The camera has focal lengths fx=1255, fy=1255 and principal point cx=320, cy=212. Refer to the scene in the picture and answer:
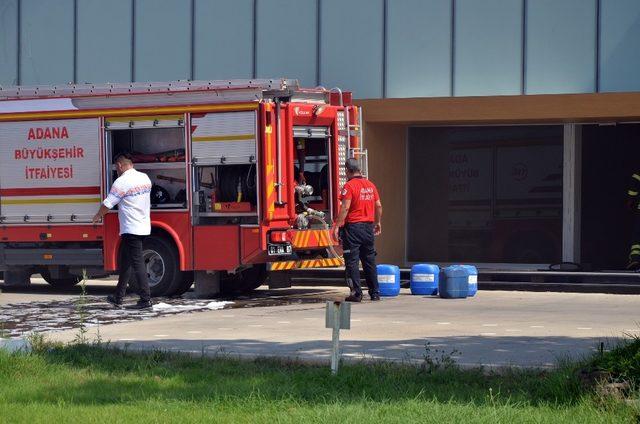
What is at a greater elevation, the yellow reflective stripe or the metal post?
the yellow reflective stripe

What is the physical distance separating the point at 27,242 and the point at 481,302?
22.9 feet

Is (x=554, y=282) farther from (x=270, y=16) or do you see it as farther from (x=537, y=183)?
(x=270, y=16)

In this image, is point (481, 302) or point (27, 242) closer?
point (481, 302)

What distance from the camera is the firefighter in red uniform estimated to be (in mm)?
16969

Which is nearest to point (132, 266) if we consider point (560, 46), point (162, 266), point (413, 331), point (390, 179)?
point (162, 266)

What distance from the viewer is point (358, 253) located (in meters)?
17.2

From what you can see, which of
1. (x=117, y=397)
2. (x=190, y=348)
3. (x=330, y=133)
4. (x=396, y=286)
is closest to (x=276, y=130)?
(x=330, y=133)

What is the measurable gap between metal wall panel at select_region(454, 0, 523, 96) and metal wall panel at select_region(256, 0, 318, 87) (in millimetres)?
3096

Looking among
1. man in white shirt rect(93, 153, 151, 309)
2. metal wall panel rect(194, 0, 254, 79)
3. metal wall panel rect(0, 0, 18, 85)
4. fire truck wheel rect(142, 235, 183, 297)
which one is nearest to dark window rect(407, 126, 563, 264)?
metal wall panel rect(194, 0, 254, 79)

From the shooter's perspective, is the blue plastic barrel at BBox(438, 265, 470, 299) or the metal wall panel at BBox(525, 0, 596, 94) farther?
the metal wall panel at BBox(525, 0, 596, 94)

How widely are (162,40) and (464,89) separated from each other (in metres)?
6.93

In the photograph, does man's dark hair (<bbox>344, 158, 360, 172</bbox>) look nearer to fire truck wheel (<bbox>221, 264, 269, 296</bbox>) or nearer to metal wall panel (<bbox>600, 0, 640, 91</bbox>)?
fire truck wheel (<bbox>221, 264, 269, 296</bbox>)

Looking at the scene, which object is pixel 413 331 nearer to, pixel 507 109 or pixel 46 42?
pixel 507 109

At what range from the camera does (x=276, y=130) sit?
1741 cm
